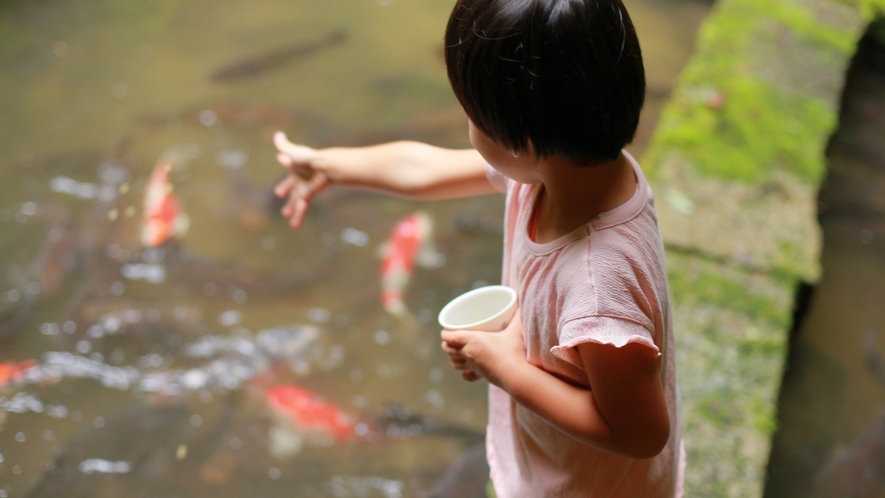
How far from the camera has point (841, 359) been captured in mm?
2695

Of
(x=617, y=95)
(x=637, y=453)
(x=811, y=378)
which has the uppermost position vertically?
(x=617, y=95)

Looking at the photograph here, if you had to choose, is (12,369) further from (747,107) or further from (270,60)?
(747,107)

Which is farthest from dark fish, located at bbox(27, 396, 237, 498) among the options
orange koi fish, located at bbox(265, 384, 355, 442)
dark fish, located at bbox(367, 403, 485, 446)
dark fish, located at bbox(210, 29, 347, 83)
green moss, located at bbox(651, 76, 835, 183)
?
dark fish, located at bbox(210, 29, 347, 83)

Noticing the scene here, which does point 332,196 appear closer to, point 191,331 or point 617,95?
point 191,331

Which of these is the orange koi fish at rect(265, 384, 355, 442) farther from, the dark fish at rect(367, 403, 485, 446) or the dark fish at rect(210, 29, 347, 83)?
the dark fish at rect(210, 29, 347, 83)

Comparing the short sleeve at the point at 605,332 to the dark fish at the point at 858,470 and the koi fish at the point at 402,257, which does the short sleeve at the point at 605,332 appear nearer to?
the dark fish at the point at 858,470

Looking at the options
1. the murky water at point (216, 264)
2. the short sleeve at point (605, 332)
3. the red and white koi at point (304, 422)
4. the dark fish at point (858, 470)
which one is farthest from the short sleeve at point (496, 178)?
the dark fish at point (858, 470)

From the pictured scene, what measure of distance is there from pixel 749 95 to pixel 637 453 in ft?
A: 9.40

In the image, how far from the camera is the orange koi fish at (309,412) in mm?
2609

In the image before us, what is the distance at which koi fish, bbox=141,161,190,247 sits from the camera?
3.35 metres

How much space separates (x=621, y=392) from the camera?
3.32 ft

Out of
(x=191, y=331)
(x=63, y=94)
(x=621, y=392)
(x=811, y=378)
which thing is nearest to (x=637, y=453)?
(x=621, y=392)

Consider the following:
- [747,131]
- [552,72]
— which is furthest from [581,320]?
[747,131]

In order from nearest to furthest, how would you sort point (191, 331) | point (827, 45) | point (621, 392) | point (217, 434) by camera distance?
point (621, 392) → point (217, 434) → point (191, 331) → point (827, 45)
